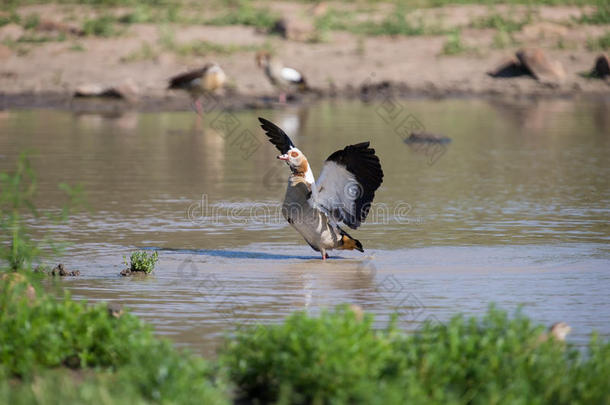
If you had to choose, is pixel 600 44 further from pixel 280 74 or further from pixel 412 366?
pixel 412 366

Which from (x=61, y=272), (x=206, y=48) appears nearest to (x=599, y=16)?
(x=206, y=48)

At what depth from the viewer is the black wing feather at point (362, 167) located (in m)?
7.86

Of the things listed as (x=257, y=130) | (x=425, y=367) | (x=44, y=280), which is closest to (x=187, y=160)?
(x=257, y=130)

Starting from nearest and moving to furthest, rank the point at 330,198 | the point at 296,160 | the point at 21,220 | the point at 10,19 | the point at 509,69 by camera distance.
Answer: the point at 330,198, the point at 296,160, the point at 21,220, the point at 509,69, the point at 10,19

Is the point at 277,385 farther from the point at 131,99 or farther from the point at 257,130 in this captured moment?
the point at 131,99

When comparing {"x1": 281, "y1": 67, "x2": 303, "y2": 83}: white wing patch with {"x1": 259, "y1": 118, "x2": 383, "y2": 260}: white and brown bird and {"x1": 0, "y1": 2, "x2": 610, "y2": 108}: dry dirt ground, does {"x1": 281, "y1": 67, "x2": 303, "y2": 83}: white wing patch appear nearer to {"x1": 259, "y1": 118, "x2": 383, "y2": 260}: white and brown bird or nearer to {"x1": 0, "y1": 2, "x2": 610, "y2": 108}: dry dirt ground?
{"x1": 0, "y1": 2, "x2": 610, "y2": 108}: dry dirt ground

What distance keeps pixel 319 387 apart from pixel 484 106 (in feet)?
53.5

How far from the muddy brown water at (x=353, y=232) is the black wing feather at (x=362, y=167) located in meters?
0.52

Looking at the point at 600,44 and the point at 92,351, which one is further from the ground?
the point at 600,44

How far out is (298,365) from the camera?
15.3ft

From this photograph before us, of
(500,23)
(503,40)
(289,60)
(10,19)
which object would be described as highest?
(500,23)

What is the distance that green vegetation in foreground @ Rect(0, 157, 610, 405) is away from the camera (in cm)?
441

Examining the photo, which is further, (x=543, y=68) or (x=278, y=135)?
(x=543, y=68)

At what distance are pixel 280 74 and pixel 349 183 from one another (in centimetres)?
1148
